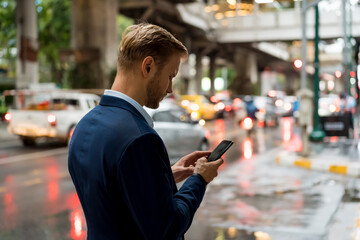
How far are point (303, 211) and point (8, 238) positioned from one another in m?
3.95

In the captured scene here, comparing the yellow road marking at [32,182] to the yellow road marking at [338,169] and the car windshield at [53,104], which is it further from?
the car windshield at [53,104]

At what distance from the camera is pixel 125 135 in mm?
1818

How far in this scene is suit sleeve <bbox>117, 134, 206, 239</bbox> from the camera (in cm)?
177

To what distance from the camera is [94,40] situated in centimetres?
3155

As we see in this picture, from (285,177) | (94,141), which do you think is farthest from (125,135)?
(285,177)

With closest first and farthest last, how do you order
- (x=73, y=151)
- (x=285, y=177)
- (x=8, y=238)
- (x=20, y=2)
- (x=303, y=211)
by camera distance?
(x=73, y=151) → (x=8, y=238) → (x=303, y=211) → (x=285, y=177) → (x=20, y=2)

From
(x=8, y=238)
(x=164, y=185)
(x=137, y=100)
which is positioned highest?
(x=137, y=100)

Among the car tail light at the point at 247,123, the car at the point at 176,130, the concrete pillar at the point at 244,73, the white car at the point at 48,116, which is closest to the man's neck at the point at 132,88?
the car at the point at 176,130

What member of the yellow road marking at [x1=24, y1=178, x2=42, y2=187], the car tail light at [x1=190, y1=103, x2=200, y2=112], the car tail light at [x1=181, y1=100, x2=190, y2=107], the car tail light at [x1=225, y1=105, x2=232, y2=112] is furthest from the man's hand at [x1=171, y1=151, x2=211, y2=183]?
the car tail light at [x1=225, y1=105, x2=232, y2=112]

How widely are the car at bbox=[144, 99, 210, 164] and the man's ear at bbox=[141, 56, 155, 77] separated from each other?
10720mm

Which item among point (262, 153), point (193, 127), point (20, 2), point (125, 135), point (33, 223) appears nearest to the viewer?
point (125, 135)

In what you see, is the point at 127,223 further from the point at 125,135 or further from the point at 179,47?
the point at 179,47

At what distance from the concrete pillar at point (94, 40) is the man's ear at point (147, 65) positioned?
29.3 m

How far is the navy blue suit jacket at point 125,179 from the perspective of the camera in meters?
1.78
